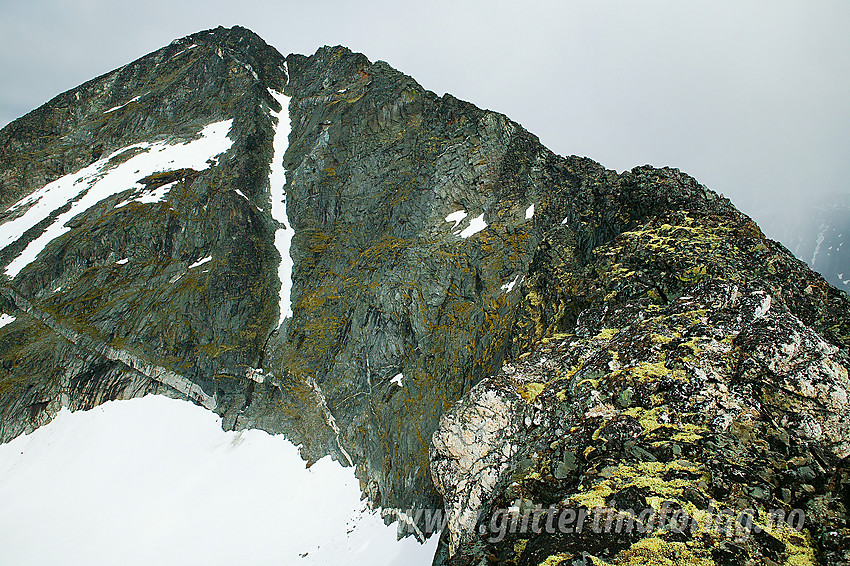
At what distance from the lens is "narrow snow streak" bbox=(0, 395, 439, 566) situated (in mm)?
27219

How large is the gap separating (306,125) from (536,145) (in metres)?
30.9

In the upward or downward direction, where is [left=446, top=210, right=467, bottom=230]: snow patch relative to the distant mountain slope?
downward

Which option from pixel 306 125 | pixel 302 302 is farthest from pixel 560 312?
pixel 306 125

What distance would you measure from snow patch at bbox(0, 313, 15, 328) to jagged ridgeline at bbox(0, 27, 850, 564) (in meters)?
0.46

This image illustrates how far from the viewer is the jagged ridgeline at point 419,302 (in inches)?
368

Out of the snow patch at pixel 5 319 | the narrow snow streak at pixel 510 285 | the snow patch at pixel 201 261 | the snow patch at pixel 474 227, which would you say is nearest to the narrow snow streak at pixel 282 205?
the snow patch at pixel 201 261

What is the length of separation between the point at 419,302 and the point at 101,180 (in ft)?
146

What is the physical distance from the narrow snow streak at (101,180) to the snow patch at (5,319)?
646cm

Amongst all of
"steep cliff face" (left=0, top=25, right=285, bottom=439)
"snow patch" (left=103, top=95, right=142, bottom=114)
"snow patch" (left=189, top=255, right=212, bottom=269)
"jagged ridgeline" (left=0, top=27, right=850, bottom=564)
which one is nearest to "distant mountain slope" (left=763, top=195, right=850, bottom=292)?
"jagged ridgeline" (left=0, top=27, right=850, bottom=564)

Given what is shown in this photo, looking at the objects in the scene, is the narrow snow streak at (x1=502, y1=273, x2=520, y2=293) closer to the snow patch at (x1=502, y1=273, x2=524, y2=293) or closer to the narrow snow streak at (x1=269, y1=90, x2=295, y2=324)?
the snow patch at (x1=502, y1=273, x2=524, y2=293)

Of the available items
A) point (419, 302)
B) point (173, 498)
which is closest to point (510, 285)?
point (419, 302)

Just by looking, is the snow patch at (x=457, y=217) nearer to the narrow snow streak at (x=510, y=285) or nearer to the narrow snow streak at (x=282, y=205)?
the narrow snow streak at (x=510, y=285)

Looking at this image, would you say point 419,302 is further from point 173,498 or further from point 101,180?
point 101,180

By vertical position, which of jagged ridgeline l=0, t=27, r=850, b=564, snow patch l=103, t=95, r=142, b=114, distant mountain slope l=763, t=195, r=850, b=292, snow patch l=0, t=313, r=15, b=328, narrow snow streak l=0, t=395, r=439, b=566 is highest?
distant mountain slope l=763, t=195, r=850, b=292
